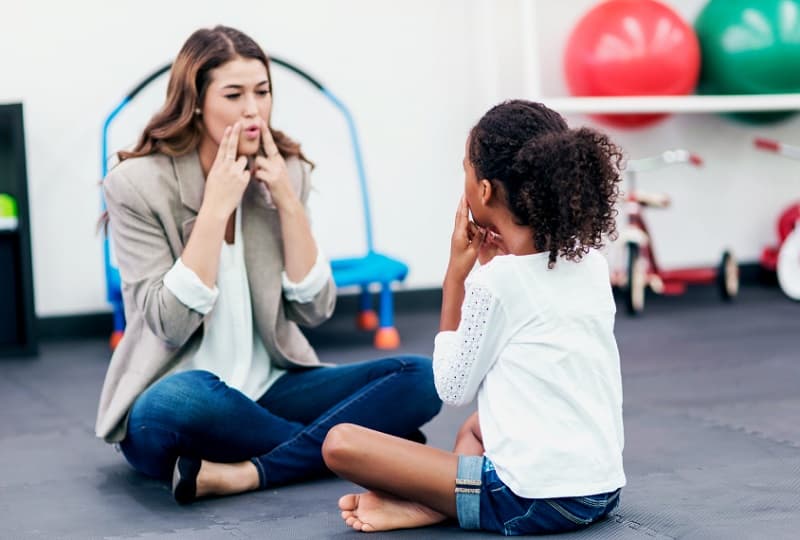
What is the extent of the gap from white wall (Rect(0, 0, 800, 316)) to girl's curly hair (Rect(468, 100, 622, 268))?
237 cm

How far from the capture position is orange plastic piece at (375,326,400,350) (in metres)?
3.75

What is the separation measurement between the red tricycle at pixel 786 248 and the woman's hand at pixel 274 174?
2837 millimetres

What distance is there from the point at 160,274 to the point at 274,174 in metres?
0.29

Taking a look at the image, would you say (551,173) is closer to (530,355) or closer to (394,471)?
(530,355)

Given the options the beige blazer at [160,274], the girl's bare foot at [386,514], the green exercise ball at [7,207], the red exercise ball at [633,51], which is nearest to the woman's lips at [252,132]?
the beige blazer at [160,274]

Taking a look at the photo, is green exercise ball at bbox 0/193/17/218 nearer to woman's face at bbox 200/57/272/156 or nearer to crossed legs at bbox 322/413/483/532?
woman's face at bbox 200/57/272/156

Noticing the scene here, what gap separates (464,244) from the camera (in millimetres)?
1820

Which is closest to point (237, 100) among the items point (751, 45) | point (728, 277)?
point (751, 45)

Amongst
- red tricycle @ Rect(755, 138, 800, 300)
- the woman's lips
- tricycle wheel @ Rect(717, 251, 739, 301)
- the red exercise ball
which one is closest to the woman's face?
the woman's lips

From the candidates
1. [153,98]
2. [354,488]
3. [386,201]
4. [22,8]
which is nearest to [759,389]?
[354,488]

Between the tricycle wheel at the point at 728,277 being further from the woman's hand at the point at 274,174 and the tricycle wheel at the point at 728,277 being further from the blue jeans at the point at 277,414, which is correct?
the woman's hand at the point at 274,174

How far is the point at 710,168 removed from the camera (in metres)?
4.80

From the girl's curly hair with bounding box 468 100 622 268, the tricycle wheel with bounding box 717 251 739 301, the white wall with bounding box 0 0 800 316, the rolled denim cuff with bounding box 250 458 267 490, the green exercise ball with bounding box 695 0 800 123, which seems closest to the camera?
the girl's curly hair with bounding box 468 100 622 268

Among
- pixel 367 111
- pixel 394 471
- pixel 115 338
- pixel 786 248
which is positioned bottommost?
pixel 115 338
